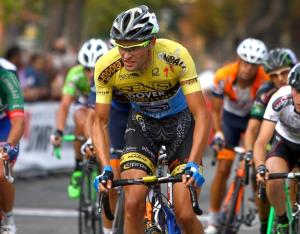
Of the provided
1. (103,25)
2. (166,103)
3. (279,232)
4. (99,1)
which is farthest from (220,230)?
(103,25)

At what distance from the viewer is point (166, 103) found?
8.33 meters

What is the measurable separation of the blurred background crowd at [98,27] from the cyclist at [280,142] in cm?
589

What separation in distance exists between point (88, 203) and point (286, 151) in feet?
9.38

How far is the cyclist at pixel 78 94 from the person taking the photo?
11.2 meters

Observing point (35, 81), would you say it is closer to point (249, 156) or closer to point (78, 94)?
point (78, 94)

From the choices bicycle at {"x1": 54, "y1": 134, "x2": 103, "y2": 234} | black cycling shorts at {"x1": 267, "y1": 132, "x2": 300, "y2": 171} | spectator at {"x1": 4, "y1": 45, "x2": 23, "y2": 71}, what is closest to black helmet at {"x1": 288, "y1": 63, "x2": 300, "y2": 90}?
black cycling shorts at {"x1": 267, "y1": 132, "x2": 300, "y2": 171}

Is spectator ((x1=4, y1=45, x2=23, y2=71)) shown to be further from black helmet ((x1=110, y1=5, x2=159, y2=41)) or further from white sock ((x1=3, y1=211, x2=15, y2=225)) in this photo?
black helmet ((x1=110, y1=5, x2=159, y2=41))

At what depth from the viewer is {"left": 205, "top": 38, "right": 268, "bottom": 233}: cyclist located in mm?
11234

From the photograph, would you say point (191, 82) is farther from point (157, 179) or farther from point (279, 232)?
point (279, 232)

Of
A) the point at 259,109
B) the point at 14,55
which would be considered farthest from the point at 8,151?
the point at 14,55

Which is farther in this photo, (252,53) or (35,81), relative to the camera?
(35,81)

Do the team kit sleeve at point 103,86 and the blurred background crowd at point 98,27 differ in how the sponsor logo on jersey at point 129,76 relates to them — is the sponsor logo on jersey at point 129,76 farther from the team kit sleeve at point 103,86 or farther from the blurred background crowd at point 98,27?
the blurred background crowd at point 98,27

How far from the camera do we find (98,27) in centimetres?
4500

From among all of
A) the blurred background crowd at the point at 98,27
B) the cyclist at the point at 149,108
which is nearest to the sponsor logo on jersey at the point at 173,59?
the cyclist at the point at 149,108
